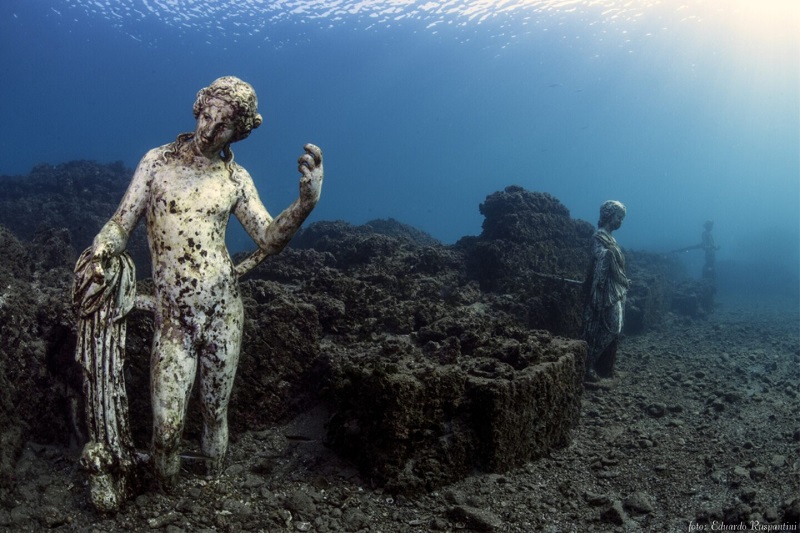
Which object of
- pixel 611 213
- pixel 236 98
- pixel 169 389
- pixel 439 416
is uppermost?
pixel 236 98

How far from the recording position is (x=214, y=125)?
137 inches

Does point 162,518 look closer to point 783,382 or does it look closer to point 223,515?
point 223,515

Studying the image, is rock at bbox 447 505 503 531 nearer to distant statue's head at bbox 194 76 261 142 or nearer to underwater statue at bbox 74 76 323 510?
underwater statue at bbox 74 76 323 510

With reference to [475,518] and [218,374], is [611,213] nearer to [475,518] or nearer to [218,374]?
[475,518]

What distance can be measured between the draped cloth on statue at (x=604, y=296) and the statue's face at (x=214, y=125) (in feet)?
18.0

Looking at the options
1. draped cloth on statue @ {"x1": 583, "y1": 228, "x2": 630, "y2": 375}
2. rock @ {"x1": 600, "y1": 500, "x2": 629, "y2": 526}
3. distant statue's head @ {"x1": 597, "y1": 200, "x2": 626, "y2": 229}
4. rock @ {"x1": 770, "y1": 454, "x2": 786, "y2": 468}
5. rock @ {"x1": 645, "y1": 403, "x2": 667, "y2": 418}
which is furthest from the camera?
distant statue's head @ {"x1": 597, "y1": 200, "x2": 626, "y2": 229}

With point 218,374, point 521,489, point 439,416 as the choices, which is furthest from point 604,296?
point 218,374

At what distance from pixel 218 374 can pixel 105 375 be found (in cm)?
71

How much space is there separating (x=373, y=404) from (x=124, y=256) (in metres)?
2.10

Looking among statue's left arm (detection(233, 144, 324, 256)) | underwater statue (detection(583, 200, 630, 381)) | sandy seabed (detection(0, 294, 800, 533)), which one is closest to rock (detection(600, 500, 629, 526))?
sandy seabed (detection(0, 294, 800, 533))

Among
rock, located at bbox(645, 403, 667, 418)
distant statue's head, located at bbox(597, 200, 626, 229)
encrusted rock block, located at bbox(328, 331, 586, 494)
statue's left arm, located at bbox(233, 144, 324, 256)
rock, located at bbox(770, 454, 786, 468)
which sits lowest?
rock, located at bbox(770, 454, 786, 468)

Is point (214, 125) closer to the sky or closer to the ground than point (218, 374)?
closer to the sky

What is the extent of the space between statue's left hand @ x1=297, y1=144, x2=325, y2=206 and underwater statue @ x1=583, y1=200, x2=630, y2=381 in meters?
5.02

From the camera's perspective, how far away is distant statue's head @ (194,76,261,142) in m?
3.46
